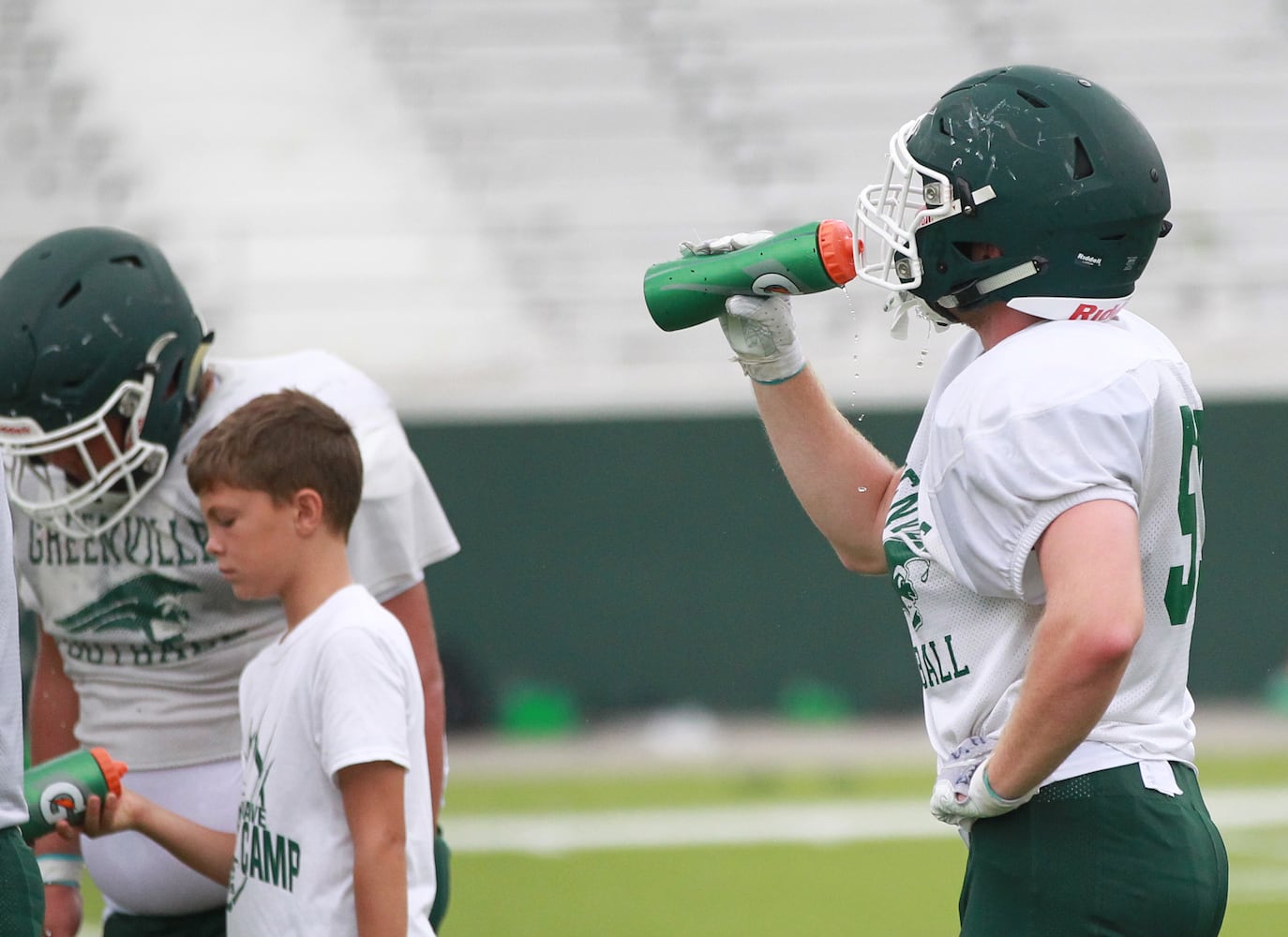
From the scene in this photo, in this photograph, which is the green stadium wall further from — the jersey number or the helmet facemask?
the jersey number

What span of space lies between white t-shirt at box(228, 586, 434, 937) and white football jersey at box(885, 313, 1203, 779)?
777 mm

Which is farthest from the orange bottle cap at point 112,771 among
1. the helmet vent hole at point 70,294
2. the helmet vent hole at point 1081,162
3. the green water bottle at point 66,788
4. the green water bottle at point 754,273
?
the helmet vent hole at point 1081,162

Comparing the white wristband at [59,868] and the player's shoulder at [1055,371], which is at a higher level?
the player's shoulder at [1055,371]

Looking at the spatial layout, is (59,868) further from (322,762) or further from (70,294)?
(70,294)

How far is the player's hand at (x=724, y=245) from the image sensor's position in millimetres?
2336

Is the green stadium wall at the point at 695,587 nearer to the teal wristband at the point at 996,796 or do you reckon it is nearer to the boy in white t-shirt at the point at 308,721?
the boy in white t-shirt at the point at 308,721

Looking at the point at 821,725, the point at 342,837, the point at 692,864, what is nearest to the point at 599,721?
the point at 821,725

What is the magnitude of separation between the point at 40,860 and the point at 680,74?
9096mm

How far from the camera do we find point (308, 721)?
229 cm

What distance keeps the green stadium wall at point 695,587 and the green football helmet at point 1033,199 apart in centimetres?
638

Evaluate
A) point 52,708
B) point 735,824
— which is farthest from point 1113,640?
point 735,824

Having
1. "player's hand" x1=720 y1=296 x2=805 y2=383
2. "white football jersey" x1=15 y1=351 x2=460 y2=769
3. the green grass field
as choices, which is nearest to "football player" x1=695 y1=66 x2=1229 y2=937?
"player's hand" x1=720 y1=296 x2=805 y2=383

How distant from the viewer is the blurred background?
335 inches

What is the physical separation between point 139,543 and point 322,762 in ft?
2.26
